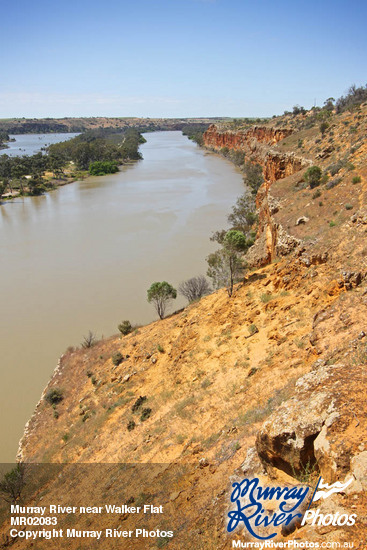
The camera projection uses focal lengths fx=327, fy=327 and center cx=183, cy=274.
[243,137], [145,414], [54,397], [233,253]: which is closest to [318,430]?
[145,414]

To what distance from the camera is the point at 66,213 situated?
48.2 metres

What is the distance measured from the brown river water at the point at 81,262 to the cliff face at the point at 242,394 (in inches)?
83.4

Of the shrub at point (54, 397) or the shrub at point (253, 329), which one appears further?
the shrub at point (54, 397)

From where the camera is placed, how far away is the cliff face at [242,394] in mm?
4918

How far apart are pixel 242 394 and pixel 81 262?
81.2 feet

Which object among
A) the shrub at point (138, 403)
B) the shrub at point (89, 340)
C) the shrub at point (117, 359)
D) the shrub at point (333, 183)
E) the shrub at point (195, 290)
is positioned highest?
the shrub at point (333, 183)

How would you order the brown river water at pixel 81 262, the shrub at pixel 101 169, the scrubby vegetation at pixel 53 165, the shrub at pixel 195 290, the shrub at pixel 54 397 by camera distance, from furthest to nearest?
1. the shrub at pixel 101 169
2. the scrubby vegetation at pixel 53 165
3. the shrub at pixel 195 290
4. the brown river water at pixel 81 262
5. the shrub at pixel 54 397

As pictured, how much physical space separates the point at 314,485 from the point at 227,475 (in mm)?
2317

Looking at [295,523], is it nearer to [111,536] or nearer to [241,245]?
[111,536]

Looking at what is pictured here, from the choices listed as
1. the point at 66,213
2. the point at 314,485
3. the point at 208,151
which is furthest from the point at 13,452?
the point at 208,151

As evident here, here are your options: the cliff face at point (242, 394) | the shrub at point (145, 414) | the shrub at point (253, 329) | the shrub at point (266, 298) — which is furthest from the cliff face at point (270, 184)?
the shrub at point (145, 414)

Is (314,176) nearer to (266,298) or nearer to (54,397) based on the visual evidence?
(266,298)

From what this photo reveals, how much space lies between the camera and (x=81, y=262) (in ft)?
102

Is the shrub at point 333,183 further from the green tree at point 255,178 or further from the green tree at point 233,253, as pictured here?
the green tree at point 255,178
